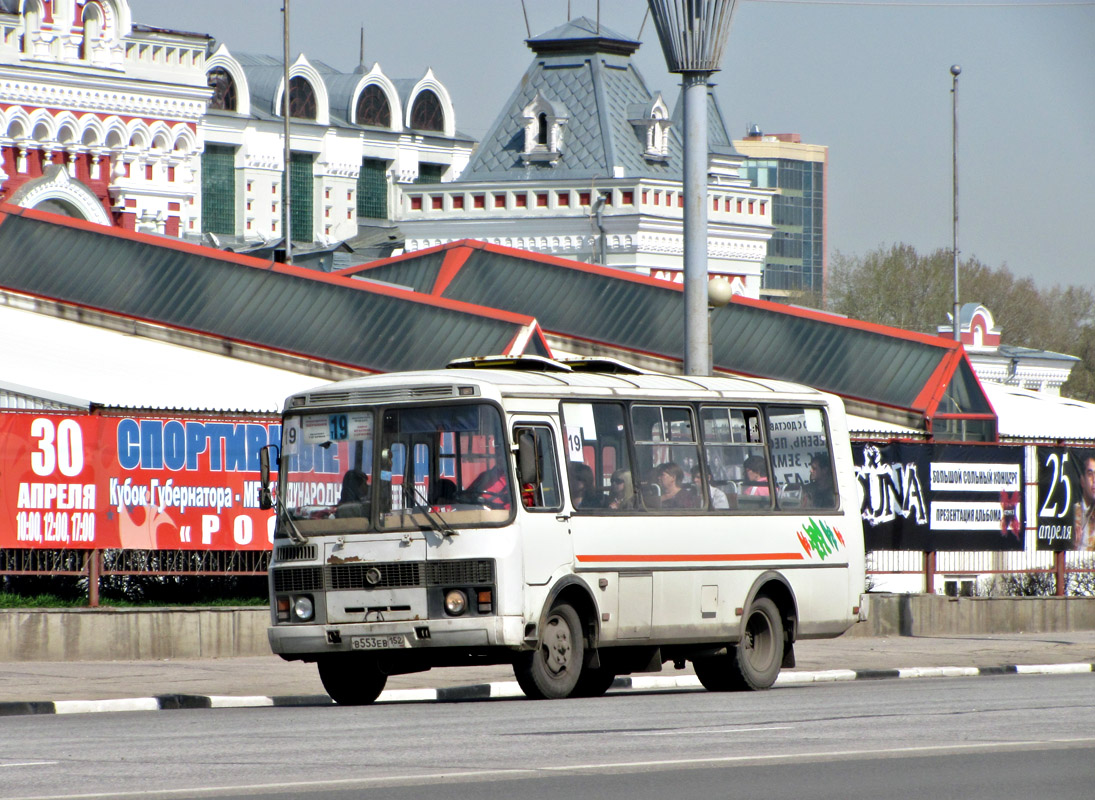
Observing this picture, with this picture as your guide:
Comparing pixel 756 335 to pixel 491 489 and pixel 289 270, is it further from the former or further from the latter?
pixel 491 489

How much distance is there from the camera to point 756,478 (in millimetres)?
18109

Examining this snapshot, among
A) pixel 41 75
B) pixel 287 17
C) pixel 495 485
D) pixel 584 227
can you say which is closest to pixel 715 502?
pixel 495 485

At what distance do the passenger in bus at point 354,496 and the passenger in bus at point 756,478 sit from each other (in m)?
3.76

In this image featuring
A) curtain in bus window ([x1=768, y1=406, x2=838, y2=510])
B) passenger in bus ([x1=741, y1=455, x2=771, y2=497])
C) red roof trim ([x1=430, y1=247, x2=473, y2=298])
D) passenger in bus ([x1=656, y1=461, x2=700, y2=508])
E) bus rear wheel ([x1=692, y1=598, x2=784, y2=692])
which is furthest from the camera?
red roof trim ([x1=430, y1=247, x2=473, y2=298])

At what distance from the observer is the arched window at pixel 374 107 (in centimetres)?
11138

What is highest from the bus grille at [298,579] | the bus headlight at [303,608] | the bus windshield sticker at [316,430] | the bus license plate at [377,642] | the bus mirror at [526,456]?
the bus windshield sticker at [316,430]

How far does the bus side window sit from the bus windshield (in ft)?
0.57

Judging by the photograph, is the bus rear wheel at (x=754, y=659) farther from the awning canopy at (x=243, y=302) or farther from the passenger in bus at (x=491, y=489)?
the awning canopy at (x=243, y=302)

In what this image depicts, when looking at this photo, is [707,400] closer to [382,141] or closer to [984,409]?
[984,409]

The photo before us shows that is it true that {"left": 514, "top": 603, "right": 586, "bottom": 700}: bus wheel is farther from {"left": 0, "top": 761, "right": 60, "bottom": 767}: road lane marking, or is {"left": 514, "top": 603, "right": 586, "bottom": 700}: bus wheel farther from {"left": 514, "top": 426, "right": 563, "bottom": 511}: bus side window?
{"left": 0, "top": 761, "right": 60, "bottom": 767}: road lane marking

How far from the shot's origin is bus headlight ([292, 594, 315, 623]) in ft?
52.1

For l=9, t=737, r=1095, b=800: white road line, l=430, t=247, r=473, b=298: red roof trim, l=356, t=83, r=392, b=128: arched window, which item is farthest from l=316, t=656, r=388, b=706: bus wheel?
l=356, t=83, r=392, b=128: arched window

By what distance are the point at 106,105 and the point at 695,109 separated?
5570 cm

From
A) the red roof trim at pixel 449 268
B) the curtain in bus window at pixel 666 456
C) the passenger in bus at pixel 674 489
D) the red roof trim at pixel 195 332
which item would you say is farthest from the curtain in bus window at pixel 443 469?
the red roof trim at pixel 449 268
